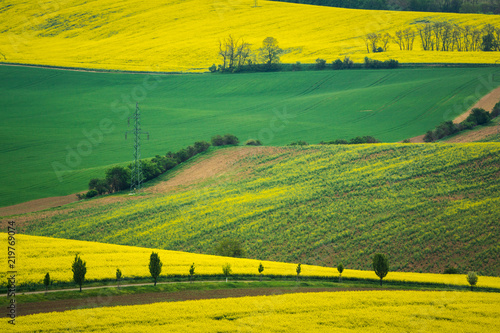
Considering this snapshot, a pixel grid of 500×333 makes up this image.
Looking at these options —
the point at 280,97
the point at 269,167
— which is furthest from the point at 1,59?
the point at 269,167

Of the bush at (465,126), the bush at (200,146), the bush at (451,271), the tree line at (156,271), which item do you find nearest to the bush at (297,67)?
the bush at (200,146)

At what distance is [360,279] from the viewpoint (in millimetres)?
33000

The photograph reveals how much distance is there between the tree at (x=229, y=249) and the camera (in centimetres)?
4381

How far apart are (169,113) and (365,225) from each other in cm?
5866

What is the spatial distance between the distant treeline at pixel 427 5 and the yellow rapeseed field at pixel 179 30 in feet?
39.4

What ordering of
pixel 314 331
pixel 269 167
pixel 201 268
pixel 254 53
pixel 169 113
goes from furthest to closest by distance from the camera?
pixel 254 53 → pixel 169 113 → pixel 269 167 → pixel 201 268 → pixel 314 331

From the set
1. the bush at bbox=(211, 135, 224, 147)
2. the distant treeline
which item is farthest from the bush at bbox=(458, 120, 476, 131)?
the distant treeline

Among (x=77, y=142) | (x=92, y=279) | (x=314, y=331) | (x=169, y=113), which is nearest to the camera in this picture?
(x=314, y=331)

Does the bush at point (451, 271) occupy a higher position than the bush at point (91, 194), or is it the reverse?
the bush at point (91, 194)

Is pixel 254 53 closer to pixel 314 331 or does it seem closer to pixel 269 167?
pixel 269 167

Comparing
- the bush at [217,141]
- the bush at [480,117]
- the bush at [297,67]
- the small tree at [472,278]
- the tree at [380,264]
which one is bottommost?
the small tree at [472,278]

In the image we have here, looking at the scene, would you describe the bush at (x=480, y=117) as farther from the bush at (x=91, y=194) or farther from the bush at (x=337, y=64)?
the bush at (x=91, y=194)

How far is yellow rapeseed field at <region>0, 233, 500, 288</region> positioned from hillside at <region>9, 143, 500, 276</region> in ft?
25.0

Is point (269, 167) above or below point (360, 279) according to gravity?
above
